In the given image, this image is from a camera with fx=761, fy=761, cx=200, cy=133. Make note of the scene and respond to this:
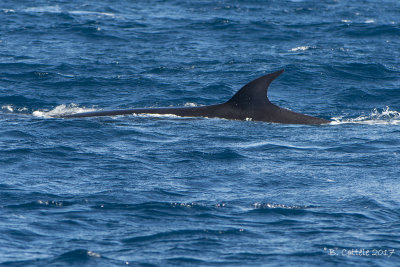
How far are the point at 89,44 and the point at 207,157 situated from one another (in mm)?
14512

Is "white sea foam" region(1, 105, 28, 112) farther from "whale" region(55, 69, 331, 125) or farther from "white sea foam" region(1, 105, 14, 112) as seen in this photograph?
"whale" region(55, 69, 331, 125)

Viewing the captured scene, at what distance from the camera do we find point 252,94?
47.4 ft

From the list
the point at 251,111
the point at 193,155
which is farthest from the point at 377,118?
the point at 193,155

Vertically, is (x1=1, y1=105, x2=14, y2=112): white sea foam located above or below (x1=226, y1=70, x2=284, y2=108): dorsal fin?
below

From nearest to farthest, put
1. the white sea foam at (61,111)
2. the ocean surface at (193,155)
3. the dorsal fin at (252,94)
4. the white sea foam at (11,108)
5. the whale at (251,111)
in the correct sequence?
the ocean surface at (193,155)
the dorsal fin at (252,94)
the whale at (251,111)
the white sea foam at (61,111)
the white sea foam at (11,108)

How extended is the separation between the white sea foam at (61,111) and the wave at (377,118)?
214 inches

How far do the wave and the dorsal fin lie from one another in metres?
1.64

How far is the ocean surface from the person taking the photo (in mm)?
8383

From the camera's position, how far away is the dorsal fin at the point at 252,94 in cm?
1418

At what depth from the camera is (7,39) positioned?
25922 millimetres

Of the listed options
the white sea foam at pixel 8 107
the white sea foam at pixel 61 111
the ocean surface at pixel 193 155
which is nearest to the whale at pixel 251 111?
the ocean surface at pixel 193 155

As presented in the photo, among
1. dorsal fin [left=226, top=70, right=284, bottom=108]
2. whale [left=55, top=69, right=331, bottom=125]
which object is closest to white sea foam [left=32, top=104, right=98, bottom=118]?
whale [left=55, top=69, right=331, bottom=125]

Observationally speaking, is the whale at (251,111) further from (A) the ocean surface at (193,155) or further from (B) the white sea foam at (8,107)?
(B) the white sea foam at (8,107)

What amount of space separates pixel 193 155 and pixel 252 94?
9.01 ft
